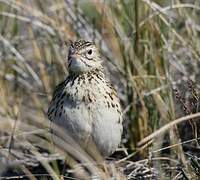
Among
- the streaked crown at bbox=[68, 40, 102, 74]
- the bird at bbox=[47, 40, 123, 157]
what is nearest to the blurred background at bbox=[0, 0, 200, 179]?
the bird at bbox=[47, 40, 123, 157]

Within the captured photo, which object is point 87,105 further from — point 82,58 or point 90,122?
point 82,58

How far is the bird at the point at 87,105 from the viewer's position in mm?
4434

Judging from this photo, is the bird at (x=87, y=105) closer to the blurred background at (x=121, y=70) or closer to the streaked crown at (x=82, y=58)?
the streaked crown at (x=82, y=58)

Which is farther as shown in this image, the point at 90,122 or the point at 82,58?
the point at 82,58

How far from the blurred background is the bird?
9.3 inches

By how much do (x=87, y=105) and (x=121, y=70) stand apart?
40.8 inches

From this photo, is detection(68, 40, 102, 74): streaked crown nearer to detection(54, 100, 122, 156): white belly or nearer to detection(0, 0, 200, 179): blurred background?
detection(54, 100, 122, 156): white belly

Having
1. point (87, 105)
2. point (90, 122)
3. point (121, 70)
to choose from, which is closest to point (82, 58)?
point (87, 105)

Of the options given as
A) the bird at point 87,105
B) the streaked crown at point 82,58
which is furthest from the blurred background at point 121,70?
the streaked crown at point 82,58

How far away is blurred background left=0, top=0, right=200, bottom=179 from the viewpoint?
16.3ft

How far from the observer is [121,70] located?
5.45 m

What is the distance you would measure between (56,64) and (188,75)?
1.20 meters

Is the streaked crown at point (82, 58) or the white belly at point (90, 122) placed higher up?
the streaked crown at point (82, 58)

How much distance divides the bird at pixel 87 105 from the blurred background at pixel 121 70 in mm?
235
